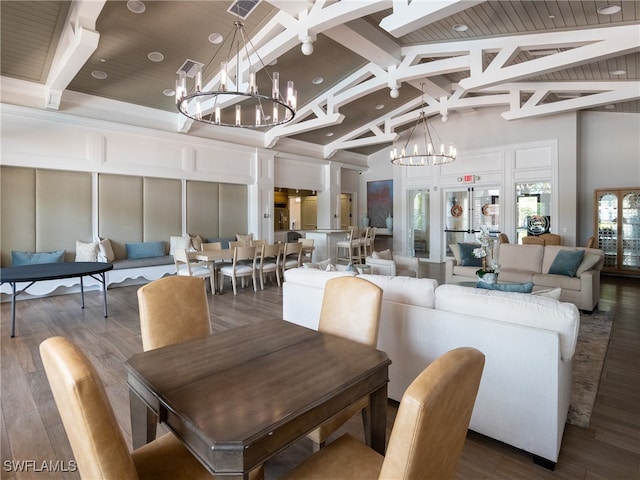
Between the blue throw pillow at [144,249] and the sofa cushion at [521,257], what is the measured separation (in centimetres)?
645

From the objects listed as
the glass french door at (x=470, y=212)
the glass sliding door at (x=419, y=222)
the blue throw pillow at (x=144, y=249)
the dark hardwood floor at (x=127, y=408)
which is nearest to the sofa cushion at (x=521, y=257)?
the dark hardwood floor at (x=127, y=408)

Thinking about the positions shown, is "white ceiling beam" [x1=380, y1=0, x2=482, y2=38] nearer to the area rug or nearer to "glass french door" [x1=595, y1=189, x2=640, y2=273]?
the area rug

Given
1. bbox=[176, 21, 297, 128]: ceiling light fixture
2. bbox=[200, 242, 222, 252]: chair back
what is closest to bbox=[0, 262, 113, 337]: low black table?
bbox=[200, 242, 222, 252]: chair back

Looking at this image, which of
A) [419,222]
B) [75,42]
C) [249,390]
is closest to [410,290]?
[249,390]

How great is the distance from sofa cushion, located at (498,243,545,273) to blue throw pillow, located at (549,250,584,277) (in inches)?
15.2

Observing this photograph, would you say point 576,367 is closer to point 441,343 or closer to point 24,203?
point 441,343

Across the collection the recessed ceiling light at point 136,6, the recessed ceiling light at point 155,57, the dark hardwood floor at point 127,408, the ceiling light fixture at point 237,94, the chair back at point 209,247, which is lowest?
the dark hardwood floor at point 127,408

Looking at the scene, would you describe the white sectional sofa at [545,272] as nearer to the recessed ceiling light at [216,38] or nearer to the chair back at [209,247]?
the chair back at [209,247]

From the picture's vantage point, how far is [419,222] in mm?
10617

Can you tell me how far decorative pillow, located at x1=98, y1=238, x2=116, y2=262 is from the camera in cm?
618

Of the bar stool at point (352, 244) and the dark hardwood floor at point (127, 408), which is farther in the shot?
the bar stool at point (352, 244)

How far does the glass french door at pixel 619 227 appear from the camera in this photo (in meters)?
7.40

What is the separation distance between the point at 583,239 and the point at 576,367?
6543 mm

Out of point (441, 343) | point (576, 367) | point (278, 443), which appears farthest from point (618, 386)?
point (278, 443)
